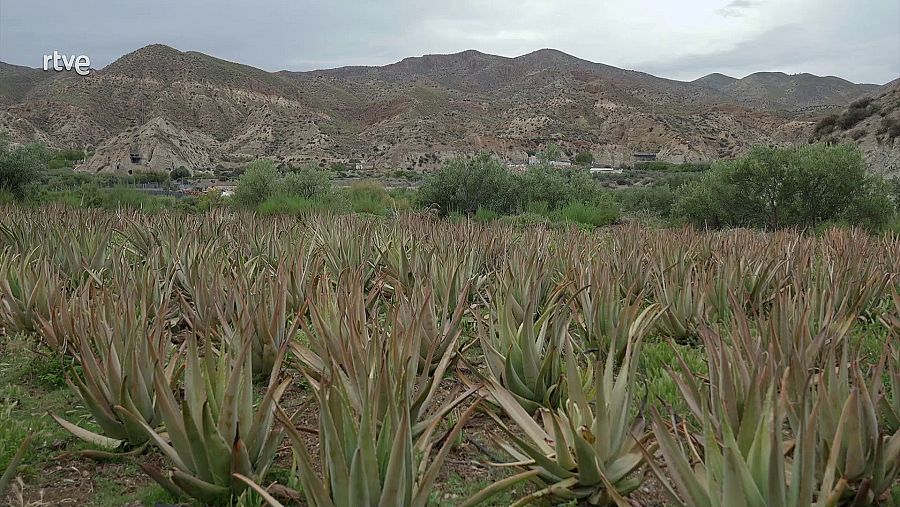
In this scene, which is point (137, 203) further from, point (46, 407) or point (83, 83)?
point (83, 83)

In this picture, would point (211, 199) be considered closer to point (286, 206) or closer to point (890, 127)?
point (286, 206)

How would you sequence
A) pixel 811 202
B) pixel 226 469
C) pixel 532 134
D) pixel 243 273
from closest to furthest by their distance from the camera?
pixel 226 469 < pixel 243 273 < pixel 811 202 < pixel 532 134

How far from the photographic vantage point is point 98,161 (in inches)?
2212

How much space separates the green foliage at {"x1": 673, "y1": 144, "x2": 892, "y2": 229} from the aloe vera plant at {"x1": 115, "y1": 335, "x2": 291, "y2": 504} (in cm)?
1341

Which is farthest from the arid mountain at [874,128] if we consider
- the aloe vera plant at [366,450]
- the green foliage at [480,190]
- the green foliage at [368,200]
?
the aloe vera plant at [366,450]

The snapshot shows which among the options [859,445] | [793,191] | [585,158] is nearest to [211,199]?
[793,191]

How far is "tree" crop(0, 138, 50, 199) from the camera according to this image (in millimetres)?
17047

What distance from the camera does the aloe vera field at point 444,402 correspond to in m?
2.03

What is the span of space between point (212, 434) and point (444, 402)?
1.01 meters

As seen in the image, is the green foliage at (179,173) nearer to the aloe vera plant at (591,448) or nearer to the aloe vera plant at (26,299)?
the aloe vera plant at (26,299)

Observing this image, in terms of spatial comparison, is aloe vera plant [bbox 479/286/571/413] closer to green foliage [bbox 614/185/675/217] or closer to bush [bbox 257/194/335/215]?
bush [bbox 257/194/335/215]

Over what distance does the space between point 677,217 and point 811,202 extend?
4.36 meters

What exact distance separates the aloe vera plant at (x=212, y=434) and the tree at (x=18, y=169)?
57.5 feet

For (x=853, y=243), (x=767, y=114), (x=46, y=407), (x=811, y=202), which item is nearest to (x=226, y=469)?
(x=46, y=407)
